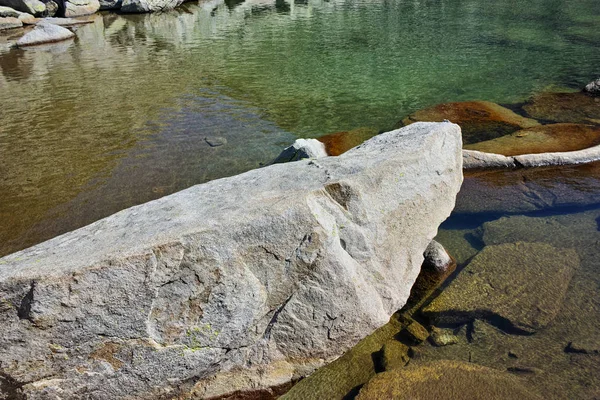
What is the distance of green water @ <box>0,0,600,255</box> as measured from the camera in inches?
290

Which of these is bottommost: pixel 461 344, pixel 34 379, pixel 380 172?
pixel 461 344

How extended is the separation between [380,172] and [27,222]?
4.89 meters

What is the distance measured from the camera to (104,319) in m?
3.02

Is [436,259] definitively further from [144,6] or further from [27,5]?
[27,5]

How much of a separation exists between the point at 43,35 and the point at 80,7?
8.96 meters

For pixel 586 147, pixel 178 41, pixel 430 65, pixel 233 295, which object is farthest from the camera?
pixel 178 41

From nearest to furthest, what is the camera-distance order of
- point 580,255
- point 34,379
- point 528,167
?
point 34,379
point 580,255
point 528,167

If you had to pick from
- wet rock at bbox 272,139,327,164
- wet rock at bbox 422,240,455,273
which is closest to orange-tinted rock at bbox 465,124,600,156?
wet rock at bbox 272,139,327,164

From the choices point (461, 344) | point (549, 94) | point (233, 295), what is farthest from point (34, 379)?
point (549, 94)

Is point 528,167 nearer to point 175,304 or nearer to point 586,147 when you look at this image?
point 586,147

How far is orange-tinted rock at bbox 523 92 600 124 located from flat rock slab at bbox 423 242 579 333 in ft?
17.0

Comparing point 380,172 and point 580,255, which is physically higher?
point 380,172

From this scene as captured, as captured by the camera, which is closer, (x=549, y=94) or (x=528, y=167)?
(x=528, y=167)

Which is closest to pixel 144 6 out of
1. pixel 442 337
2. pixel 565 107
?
pixel 565 107
